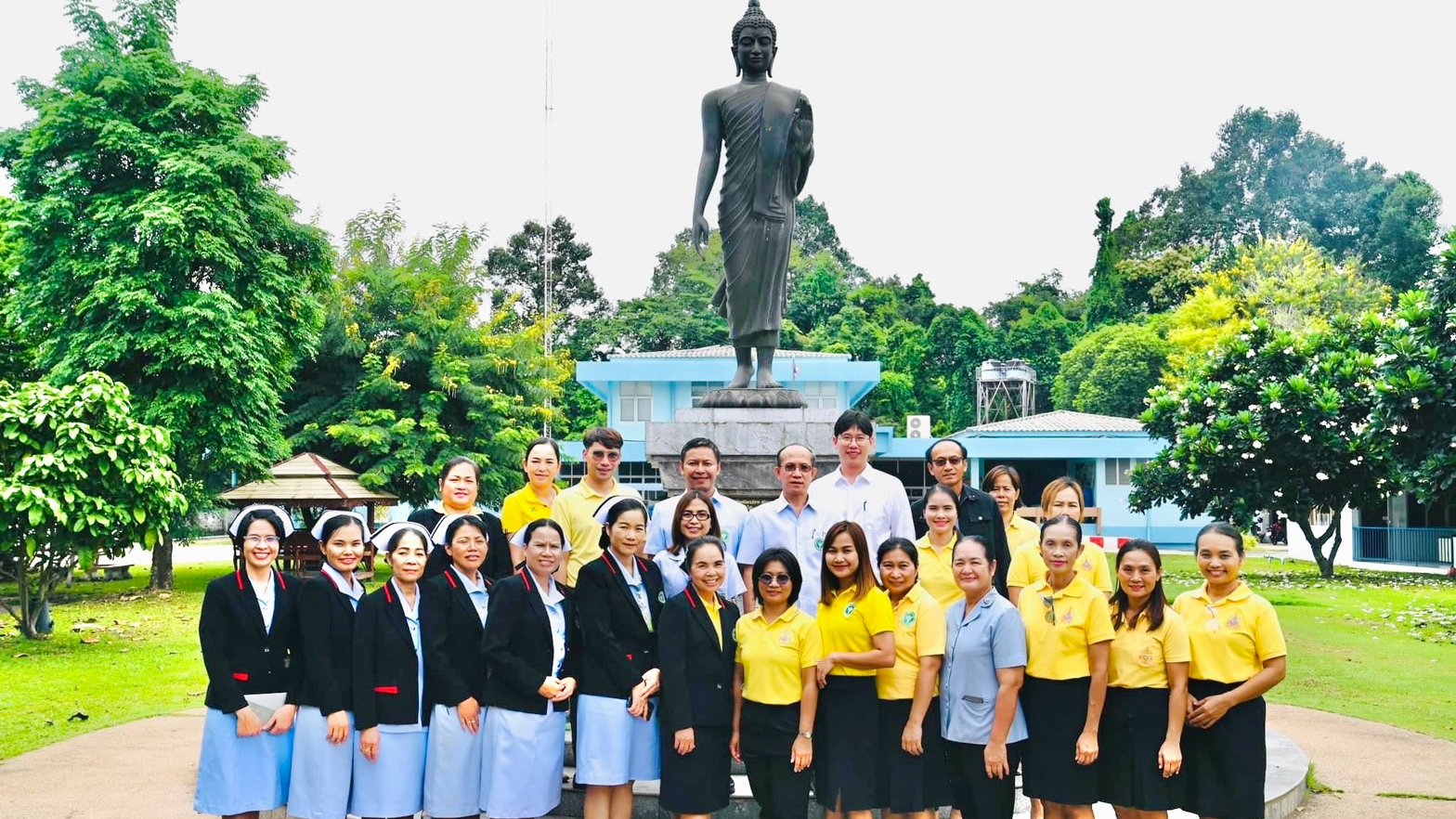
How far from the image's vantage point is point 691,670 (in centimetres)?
464

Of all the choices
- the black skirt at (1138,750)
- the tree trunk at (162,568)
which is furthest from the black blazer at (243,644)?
the tree trunk at (162,568)

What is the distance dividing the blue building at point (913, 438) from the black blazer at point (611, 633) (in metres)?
22.7

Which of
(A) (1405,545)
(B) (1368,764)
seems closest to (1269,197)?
(A) (1405,545)

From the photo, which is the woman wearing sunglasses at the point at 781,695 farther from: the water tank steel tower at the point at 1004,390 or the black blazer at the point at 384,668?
the water tank steel tower at the point at 1004,390

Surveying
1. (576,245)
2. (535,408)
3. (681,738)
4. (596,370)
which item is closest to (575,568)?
(681,738)

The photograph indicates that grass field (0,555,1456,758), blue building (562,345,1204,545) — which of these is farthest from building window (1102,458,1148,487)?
grass field (0,555,1456,758)

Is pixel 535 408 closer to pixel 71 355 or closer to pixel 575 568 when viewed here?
pixel 71 355

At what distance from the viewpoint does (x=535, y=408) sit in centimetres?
2348

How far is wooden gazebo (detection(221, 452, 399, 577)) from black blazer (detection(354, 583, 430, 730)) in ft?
45.1

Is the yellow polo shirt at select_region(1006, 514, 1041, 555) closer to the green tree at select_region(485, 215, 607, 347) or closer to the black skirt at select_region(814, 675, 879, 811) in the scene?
the black skirt at select_region(814, 675, 879, 811)

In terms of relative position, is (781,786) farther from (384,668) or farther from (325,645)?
(325,645)

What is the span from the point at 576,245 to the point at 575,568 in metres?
42.2

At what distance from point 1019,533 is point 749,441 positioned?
2293 mm

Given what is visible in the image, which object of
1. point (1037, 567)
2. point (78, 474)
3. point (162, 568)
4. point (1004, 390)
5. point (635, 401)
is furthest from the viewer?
point (1004, 390)
